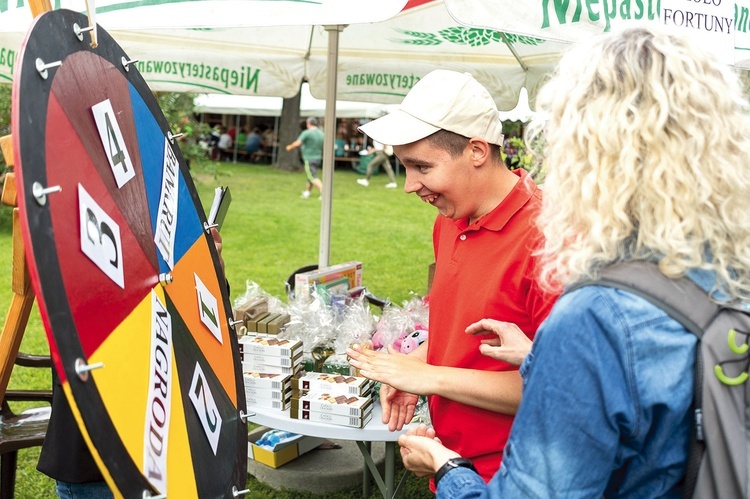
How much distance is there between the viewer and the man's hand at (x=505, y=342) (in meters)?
1.65

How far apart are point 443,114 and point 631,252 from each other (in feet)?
2.75

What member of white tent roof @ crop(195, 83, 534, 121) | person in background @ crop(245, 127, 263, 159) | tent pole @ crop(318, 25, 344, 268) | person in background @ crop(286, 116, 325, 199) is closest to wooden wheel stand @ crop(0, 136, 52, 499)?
tent pole @ crop(318, 25, 344, 268)

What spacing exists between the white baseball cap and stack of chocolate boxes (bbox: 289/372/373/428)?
3.58ft

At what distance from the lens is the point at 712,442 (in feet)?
3.38

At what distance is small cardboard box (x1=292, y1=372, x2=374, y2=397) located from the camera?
266 centimetres

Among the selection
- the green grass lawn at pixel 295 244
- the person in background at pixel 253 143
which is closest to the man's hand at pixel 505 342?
the green grass lawn at pixel 295 244

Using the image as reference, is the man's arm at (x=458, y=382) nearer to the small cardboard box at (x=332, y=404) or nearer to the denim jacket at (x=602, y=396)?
the denim jacket at (x=602, y=396)

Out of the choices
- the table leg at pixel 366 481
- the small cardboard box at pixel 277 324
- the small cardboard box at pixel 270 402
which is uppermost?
the small cardboard box at pixel 277 324

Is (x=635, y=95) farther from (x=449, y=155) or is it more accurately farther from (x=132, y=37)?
(x=132, y=37)

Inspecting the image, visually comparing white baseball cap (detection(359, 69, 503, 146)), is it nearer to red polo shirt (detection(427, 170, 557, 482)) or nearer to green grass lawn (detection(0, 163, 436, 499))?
red polo shirt (detection(427, 170, 557, 482))

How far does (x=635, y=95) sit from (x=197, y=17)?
1.56 meters

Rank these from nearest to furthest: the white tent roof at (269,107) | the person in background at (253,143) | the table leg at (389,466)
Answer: the table leg at (389,466) < the white tent roof at (269,107) < the person in background at (253,143)

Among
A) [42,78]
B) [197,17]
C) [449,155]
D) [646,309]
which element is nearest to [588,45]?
[646,309]

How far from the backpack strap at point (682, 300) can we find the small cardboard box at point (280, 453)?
9.18 ft
